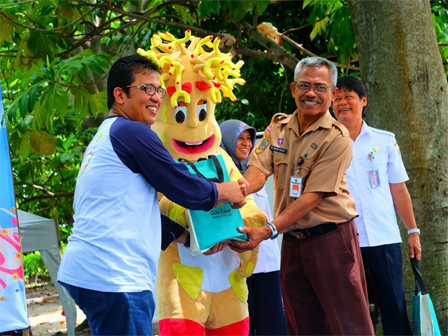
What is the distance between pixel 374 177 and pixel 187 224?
153 cm

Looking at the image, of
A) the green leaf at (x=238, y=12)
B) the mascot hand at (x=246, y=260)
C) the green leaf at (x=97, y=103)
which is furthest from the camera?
the green leaf at (x=238, y=12)

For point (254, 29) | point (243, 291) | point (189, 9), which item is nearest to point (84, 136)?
point (189, 9)

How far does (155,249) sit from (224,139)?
7.60 ft

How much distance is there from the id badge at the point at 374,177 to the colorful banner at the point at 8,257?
250 cm

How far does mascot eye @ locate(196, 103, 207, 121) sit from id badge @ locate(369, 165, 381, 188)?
1319mm

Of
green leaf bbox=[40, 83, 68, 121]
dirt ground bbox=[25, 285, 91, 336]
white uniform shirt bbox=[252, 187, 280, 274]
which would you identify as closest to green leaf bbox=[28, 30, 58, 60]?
green leaf bbox=[40, 83, 68, 121]

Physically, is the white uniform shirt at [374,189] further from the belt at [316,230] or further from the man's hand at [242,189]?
the man's hand at [242,189]

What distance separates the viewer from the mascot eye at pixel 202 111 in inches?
162

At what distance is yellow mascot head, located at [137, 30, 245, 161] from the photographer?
4.04 meters

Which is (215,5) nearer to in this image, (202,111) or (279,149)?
(202,111)

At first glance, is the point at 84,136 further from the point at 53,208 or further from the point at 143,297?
the point at 143,297

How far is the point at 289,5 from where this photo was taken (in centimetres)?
868

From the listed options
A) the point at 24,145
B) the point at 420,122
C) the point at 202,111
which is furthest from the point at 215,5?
the point at 24,145

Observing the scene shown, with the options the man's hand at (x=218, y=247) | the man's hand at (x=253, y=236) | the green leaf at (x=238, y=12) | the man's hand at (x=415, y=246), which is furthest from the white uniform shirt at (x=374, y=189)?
the green leaf at (x=238, y=12)
